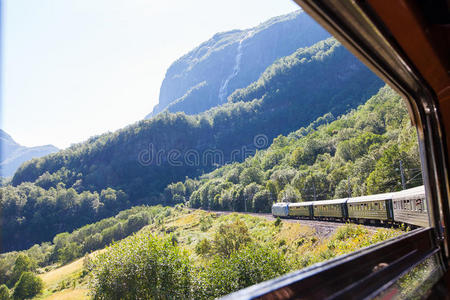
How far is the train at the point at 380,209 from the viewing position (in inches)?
452

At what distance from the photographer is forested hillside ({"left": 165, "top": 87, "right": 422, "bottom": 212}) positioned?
1334 inches

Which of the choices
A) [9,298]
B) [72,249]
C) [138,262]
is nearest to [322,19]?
[138,262]

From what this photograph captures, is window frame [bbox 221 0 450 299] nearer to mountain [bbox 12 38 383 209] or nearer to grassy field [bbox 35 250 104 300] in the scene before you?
grassy field [bbox 35 250 104 300]

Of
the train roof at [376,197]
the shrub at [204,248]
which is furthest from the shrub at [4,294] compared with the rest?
the train roof at [376,197]

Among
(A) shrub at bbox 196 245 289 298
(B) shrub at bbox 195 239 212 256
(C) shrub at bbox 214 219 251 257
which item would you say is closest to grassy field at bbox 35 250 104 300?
(B) shrub at bbox 195 239 212 256

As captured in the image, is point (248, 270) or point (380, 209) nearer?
point (380, 209)

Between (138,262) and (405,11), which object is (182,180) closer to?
(138,262)

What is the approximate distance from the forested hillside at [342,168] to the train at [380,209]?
3114 mm

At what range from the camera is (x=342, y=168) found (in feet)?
158

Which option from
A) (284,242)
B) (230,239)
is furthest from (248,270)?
(230,239)

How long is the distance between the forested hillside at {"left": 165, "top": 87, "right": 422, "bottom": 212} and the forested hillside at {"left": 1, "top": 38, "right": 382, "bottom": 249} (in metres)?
52.6

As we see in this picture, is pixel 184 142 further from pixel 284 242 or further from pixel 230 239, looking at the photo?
pixel 284 242

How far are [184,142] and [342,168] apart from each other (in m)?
129

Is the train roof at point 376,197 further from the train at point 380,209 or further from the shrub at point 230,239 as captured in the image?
the shrub at point 230,239
